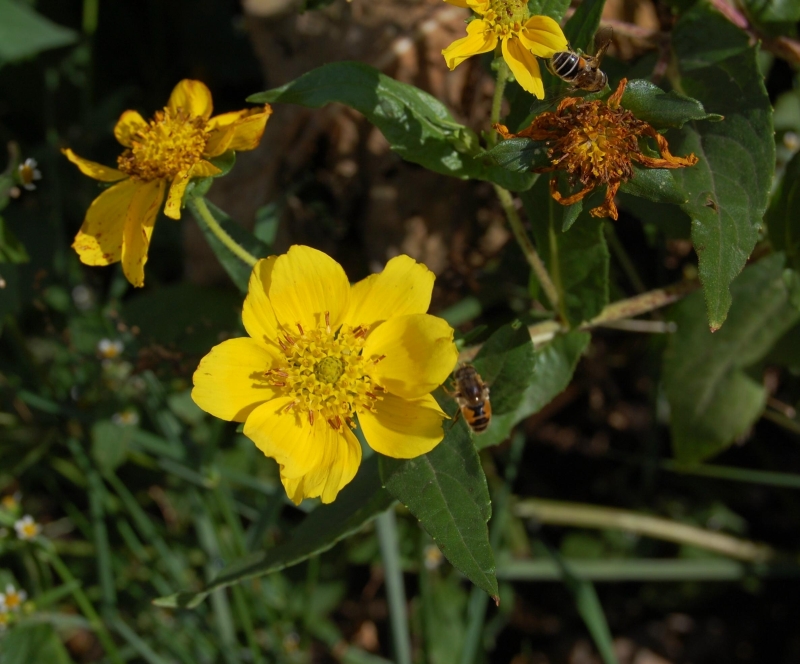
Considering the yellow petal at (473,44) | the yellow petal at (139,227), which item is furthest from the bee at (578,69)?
the yellow petal at (139,227)

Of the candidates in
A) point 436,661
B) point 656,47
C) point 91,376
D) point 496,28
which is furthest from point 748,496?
point 91,376

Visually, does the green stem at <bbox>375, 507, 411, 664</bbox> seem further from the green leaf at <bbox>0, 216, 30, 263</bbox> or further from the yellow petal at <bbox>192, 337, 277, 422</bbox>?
the green leaf at <bbox>0, 216, 30, 263</bbox>

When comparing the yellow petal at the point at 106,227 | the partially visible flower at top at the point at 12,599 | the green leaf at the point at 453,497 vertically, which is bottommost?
the partially visible flower at top at the point at 12,599

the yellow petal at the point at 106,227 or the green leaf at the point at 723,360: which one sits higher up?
the yellow petal at the point at 106,227

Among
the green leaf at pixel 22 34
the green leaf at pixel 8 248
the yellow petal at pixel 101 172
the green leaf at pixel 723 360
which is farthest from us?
the green leaf at pixel 22 34

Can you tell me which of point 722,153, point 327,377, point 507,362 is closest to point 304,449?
point 327,377

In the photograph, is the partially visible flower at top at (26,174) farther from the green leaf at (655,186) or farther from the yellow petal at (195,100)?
the green leaf at (655,186)

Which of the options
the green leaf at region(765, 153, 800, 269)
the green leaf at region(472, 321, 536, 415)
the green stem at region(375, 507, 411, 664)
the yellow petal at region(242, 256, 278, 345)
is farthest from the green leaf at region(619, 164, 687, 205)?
the green stem at region(375, 507, 411, 664)

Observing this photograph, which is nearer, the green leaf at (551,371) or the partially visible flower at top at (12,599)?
the green leaf at (551,371)

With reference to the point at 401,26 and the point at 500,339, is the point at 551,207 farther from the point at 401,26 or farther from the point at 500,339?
the point at 401,26
